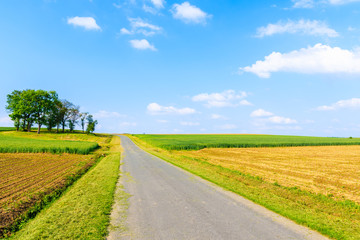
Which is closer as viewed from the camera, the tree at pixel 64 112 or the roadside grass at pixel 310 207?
the roadside grass at pixel 310 207

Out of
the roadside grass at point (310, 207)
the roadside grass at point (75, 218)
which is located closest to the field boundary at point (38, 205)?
the roadside grass at point (75, 218)

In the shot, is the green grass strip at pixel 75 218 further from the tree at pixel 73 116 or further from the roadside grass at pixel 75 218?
the tree at pixel 73 116

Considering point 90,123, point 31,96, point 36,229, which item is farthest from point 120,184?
point 90,123

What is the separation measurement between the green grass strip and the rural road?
0.84 metres

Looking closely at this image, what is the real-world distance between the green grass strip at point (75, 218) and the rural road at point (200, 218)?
0.84 meters

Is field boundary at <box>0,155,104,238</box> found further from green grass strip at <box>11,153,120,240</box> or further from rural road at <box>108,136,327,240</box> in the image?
rural road at <box>108,136,327,240</box>

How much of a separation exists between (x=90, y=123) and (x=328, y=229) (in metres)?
98.8

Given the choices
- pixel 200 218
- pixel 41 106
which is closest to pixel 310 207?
pixel 200 218

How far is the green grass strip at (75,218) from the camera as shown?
5.92 meters

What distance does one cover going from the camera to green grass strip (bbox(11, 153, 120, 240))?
233 inches

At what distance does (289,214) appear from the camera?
7508 mm

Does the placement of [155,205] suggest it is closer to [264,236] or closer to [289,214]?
[264,236]

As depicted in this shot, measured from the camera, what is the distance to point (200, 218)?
7.05 meters

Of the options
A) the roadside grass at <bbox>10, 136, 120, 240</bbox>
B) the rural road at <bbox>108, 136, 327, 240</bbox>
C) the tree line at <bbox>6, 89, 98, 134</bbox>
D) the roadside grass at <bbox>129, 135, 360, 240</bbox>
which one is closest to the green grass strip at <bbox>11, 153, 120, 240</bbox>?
the roadside grass at <bbox>10, 136, 120, 240</bbox>
